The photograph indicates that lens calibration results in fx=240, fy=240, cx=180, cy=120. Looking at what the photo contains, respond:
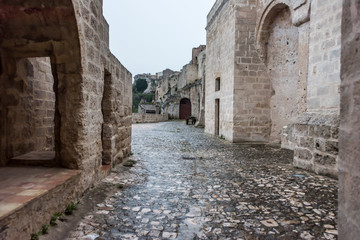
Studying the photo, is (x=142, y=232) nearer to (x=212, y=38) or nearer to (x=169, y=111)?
(x=212, y=38)

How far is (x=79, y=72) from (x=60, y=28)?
50cm

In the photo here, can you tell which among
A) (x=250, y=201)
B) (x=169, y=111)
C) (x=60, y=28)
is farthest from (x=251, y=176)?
(x=169, y=111)

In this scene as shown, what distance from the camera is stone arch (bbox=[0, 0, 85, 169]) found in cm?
253

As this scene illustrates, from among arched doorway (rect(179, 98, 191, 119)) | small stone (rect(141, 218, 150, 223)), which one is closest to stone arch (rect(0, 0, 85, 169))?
small stone (rect(141, 218, 150, 223))

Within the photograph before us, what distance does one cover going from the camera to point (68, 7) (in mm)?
2426

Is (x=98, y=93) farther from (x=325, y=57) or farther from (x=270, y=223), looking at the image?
(x=325, y=57)

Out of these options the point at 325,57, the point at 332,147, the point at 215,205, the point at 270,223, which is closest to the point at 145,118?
the point at 325,57

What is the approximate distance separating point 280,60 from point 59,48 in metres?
7.27

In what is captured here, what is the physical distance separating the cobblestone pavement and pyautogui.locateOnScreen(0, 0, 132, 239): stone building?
0.45m

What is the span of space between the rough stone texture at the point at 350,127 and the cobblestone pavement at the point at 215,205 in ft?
3.15

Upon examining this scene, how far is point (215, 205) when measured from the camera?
2.69 meters

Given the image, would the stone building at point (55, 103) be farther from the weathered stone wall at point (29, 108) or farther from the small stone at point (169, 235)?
the small stone at point (169, 235)

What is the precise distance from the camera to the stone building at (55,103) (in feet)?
6.87

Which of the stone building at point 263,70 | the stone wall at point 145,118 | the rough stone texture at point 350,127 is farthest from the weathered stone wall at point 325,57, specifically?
the stone wall at point 145,118
